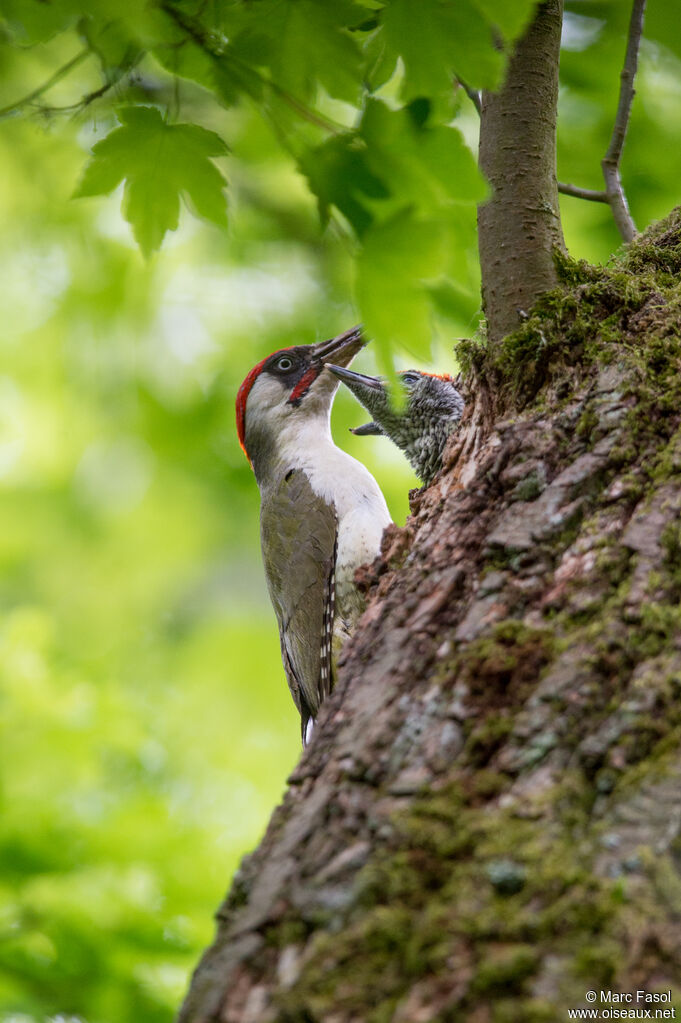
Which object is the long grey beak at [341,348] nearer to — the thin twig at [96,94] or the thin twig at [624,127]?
the thin twig at [624,127]

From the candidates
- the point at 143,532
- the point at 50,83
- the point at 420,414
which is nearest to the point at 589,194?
the point at 420,414

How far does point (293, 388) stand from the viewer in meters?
4.84

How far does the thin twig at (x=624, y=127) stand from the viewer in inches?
116

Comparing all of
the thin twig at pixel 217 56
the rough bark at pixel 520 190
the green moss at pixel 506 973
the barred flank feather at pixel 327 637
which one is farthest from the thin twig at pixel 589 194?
the green moss at pixel 506 973

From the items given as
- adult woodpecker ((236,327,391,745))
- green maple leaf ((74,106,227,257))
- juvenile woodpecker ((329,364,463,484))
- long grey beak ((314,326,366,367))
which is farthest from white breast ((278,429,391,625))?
green maple leaf ((74,106,227,257))

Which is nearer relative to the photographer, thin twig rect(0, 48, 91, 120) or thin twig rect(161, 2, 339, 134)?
thin twig rect(161, 2, 339, 134)

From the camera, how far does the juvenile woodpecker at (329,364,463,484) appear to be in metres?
3.71

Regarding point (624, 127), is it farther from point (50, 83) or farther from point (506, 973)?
point (506, 973)

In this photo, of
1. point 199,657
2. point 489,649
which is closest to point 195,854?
point 199,657

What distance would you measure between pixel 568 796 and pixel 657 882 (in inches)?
7.1

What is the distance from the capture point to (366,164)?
1768mm

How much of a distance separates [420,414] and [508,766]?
2.56m

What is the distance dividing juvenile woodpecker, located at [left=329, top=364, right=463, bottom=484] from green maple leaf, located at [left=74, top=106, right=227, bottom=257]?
172cm

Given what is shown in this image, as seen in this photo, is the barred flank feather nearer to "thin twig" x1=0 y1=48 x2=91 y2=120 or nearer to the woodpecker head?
the woodpecker head
